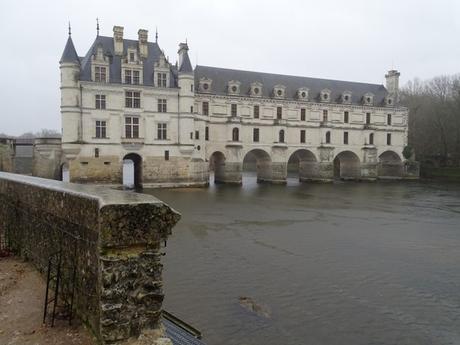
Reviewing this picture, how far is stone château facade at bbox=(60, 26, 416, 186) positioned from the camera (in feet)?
118

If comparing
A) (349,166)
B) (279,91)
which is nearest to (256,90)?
(279,91)

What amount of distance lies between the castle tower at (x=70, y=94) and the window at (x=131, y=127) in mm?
4446

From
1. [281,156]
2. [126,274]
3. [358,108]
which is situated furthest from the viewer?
[358,108]

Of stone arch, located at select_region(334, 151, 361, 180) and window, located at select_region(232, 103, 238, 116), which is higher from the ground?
window, located at select_region(232, 103, 238, 116)

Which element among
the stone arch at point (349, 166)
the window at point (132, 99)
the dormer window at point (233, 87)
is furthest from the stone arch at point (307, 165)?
the window at point (132, 99)

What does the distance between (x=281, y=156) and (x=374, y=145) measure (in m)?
14.5

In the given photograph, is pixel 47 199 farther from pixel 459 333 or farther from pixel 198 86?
pixel 198 86

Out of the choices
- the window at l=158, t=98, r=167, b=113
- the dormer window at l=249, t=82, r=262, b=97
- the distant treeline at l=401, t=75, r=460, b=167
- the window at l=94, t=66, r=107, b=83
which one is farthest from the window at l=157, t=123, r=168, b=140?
the distant treeline at l=401, t=75, r=460, b=167

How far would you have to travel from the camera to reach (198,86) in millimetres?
43250

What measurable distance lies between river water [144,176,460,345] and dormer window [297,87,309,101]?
28.3 metres

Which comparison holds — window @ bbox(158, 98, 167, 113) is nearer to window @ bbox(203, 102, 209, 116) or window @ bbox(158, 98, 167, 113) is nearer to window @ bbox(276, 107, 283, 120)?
window @ bbox(203, 102, 209, 116)

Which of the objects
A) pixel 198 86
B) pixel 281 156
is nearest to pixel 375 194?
pixel 281 156

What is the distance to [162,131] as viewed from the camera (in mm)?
38500

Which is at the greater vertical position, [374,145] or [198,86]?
[198,86]
